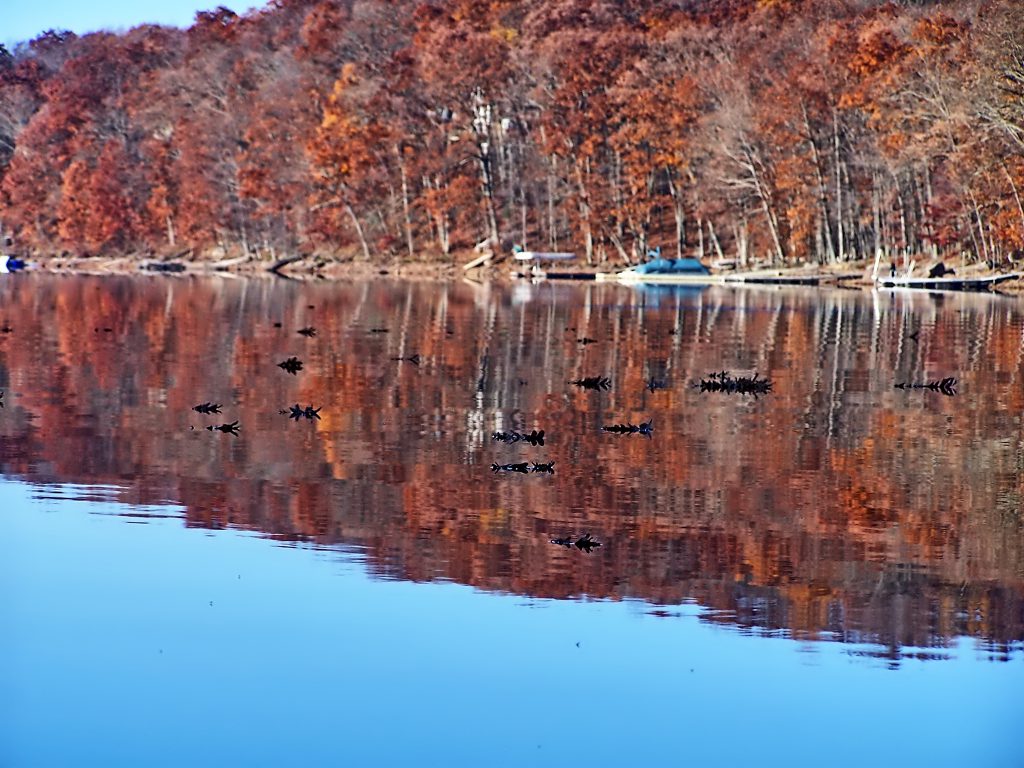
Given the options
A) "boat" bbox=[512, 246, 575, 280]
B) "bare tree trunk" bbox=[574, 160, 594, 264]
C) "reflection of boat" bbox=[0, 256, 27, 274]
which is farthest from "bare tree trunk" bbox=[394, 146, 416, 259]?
"reflection of boat" bbox=[0, 256, 27, 274]

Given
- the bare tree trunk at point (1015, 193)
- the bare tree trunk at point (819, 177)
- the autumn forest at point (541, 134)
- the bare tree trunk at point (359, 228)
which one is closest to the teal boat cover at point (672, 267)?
the autumn forest at point (541, 134)

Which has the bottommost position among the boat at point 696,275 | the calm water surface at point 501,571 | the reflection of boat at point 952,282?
the calm water surface at point 501,571

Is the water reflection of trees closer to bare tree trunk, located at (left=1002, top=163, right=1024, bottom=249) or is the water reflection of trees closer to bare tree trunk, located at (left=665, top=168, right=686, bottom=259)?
bare tree trunk, located at (left=1002, top=163, right=1024, bottom=249)

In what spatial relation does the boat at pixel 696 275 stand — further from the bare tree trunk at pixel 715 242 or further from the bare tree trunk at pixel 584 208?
the bare tree trunk at pixel 584 208

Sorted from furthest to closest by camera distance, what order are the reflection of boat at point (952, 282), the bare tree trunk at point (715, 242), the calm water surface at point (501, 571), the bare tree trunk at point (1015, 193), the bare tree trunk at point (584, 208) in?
the bare tree trunk at point (584, 208), the bare tree trunk at point (715, 242), the reflection of boat at point (952, 282), the bare tree trunk at point (1015, 193), the calm water surface at point (501, 571)

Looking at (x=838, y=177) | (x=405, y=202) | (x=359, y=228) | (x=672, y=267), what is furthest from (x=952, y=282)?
(x=359, y=228)

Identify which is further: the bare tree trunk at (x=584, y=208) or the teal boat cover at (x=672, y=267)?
the bare tree trunk at (x=584, y=208)

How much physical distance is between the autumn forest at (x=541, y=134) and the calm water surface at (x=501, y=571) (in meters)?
42.8

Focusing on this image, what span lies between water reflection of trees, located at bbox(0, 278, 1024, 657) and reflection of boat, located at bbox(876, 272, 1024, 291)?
96.8 ft

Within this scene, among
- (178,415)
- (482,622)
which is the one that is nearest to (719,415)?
(178,415)

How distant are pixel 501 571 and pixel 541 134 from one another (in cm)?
8516

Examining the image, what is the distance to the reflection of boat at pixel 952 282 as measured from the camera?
65.8 meters

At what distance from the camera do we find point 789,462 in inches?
691

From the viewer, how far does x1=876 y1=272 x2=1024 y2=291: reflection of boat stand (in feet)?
216
